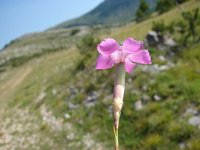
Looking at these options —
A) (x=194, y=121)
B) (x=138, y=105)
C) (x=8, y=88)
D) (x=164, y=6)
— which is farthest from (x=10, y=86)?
(x=194, y=121)

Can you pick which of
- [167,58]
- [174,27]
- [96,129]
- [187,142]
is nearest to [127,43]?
[187,142]

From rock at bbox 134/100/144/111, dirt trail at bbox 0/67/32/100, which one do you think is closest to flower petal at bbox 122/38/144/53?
rock at bbox 134/100/144/111

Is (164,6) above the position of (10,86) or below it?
above

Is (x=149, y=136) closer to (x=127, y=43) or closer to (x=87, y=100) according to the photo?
(x=87, y=100)

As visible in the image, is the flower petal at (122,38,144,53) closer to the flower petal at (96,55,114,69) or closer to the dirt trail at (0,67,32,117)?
the flower petal at (96,55,114,69)

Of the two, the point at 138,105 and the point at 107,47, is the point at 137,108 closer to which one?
the point at 138,105

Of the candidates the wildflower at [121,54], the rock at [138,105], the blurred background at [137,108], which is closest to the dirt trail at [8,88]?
the blurred background at [137,108]
